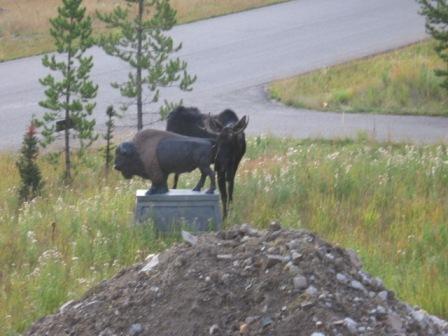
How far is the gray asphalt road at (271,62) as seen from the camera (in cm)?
1784

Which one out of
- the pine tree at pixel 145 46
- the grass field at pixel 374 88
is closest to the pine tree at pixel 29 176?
the pine tree at pixel 145 46

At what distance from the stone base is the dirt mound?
2.23 m

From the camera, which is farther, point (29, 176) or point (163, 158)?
point (29, 176)

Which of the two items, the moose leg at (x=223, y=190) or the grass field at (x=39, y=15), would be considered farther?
the grass field at (x=39, y=15)

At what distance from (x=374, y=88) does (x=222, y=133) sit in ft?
38.5

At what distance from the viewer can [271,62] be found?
23.5m

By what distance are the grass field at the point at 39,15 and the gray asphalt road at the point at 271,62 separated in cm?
69

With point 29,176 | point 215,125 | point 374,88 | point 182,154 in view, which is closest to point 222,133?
point 215,125

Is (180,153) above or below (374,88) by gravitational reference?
below

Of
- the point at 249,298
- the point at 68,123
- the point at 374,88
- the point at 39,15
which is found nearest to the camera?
the point at 249,298

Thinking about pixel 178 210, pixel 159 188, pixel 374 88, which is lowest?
pixel 178 210

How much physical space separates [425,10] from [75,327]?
12.4 meters

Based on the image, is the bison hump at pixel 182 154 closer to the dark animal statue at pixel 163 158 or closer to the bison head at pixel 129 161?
the dark animal statue at pixel 163 158

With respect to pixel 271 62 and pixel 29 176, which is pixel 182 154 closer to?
pixel 29 176
